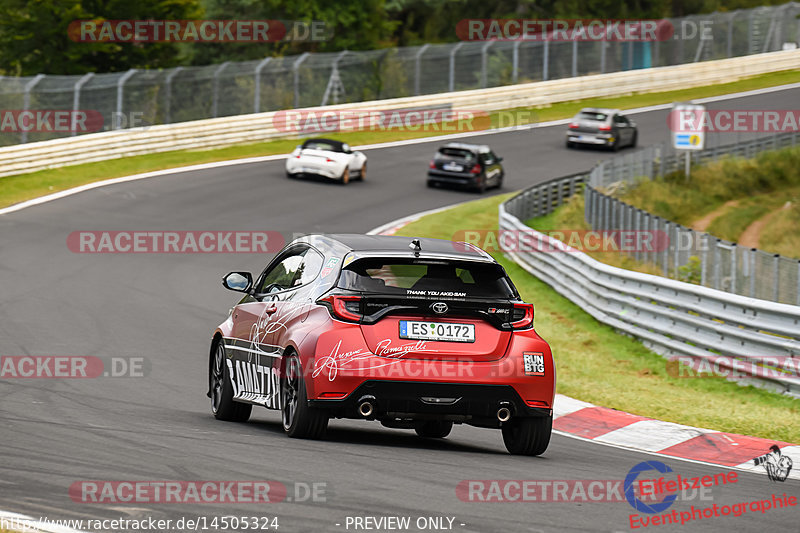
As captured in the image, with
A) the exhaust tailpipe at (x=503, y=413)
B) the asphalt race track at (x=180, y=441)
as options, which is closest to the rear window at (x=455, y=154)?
the asphalt race track at (x=180, y=441)

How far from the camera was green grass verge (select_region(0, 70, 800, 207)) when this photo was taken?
32.3 m

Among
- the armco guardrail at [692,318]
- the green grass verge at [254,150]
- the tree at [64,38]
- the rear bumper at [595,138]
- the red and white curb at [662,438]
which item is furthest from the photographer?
the tree at [64,38]

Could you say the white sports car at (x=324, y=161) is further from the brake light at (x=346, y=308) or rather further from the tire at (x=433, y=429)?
the brake light at (x=346, y=308)

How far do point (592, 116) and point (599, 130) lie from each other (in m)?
0.75

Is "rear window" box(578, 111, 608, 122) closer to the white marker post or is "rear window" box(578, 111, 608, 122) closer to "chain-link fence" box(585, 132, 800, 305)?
the white marker post

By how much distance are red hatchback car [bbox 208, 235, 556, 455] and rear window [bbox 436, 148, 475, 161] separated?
28.0m

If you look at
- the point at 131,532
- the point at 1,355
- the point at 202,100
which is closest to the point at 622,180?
the point at 202,100

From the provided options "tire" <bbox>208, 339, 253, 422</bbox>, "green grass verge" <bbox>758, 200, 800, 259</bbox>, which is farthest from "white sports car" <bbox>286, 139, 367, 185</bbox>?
"tire" <bbox>208, 339, 253, 422</bbox>

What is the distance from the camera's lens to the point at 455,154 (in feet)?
123

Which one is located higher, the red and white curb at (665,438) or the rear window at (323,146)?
the red and white curb at (665,438)

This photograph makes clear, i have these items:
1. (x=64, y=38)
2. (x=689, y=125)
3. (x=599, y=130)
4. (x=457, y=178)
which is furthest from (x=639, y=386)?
(x=64, y=38)

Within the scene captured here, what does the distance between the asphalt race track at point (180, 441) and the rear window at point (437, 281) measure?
114 cm

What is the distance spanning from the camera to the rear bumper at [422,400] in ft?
28.0

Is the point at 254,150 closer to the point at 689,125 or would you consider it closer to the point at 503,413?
the point at 689,125
